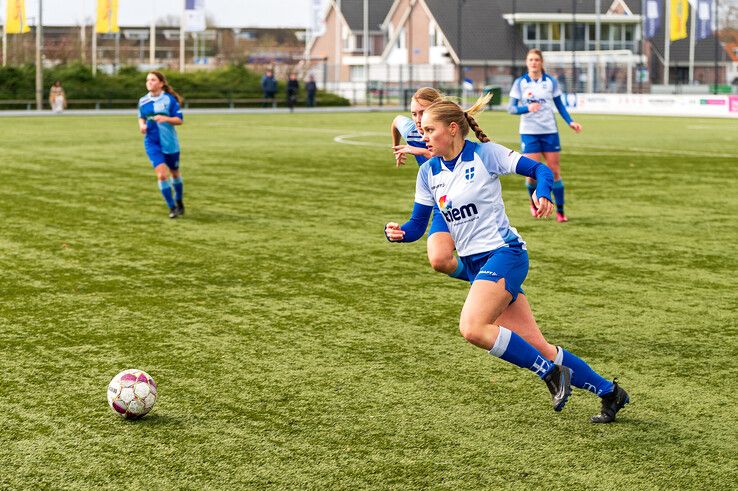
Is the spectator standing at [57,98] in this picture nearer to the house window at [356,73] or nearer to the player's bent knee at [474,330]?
the player's bent knee at [474,330]

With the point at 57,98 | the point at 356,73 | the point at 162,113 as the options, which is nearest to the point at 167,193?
the point at 162,113

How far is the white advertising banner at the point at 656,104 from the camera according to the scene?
46875mm

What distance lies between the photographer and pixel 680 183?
60.4ft

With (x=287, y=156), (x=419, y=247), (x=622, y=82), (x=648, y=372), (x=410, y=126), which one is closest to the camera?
(x=648, y=372)

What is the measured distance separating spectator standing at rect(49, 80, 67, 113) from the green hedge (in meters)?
2.53

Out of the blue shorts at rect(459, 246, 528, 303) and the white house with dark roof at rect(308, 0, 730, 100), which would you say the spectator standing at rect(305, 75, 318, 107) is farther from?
the blue shorts at rect(459, 246, 528, 303)

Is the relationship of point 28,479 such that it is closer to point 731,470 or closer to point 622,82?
point 731,470

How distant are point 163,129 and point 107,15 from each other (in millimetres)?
41615

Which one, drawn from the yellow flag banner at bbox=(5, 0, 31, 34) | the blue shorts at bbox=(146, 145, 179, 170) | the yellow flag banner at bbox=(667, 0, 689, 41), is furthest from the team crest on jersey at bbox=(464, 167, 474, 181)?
the yellow flag banner at bbox=(667, 0, 689, 41)

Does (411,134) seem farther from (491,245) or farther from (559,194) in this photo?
(559,194)

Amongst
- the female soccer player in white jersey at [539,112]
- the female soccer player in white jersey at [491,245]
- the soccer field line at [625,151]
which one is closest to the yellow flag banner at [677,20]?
the soccer field line at [625,151]

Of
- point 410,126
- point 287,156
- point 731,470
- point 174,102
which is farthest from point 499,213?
point 287,156

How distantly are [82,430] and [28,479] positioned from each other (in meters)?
0.71

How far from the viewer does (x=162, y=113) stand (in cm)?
1413
